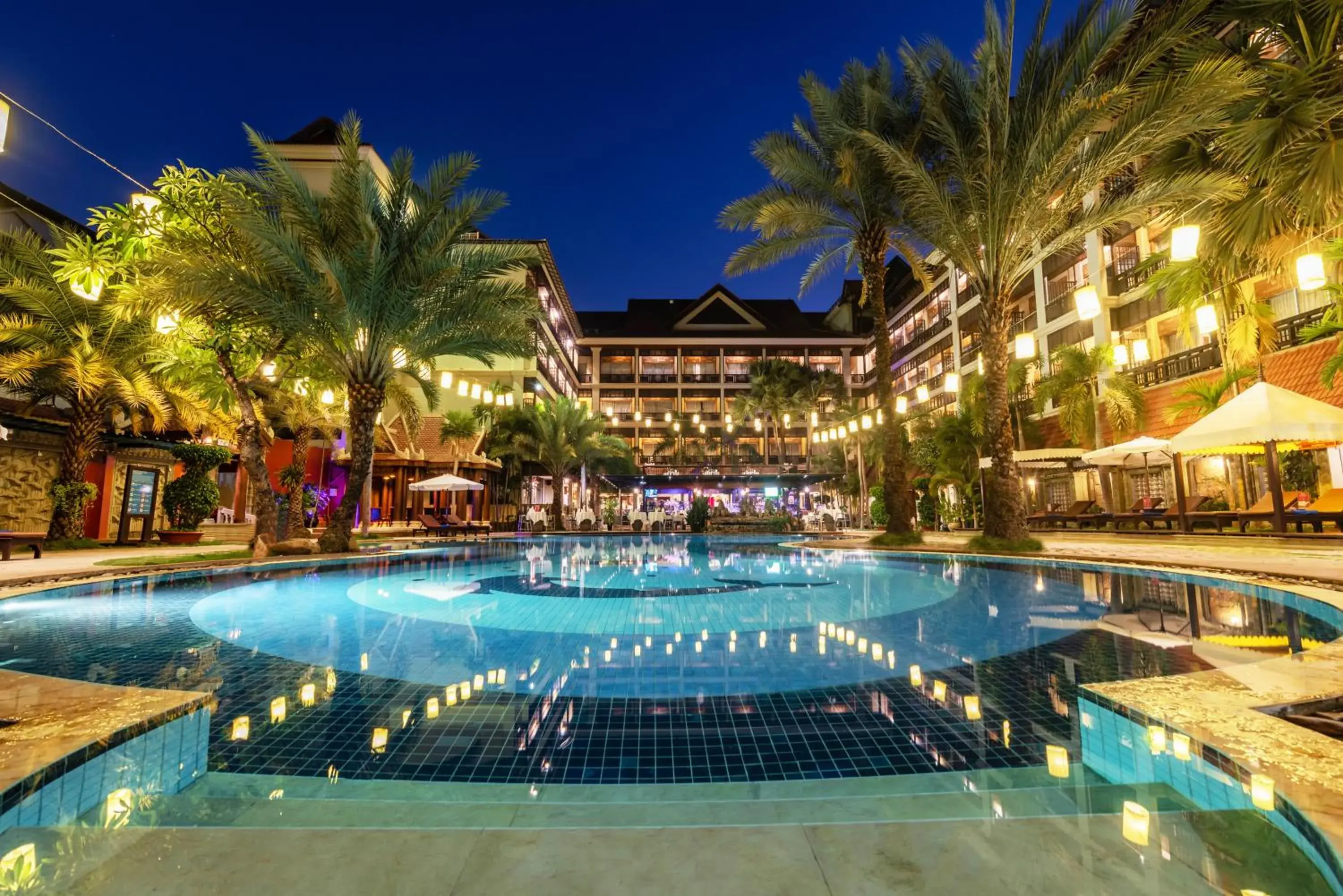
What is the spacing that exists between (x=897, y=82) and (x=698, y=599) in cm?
1298

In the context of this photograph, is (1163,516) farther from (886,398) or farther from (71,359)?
(71,359)

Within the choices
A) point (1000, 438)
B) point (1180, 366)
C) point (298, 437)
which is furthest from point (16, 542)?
point (1180, 366)

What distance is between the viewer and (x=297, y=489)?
15828 millimetres

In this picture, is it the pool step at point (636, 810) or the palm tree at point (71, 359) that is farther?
the palm tree at point (71, 359)

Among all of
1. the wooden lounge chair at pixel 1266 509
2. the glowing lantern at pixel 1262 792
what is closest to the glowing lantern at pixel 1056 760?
the glowing lantern at pixel 1262 792

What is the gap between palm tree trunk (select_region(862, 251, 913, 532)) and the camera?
15.2 m

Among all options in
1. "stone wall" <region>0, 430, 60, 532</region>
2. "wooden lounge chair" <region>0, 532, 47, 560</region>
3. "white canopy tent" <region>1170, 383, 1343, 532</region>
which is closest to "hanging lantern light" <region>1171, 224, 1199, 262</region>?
"white canopy tent" <region>1170, 383, 1343, 532</region>

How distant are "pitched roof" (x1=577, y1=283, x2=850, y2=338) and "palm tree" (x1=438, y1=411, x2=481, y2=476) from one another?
105 feet

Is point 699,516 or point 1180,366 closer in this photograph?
point 1180,366

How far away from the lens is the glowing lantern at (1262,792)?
175 centimetres

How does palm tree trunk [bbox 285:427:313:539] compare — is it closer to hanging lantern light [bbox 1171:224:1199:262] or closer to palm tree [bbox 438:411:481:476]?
palm tree [bbox 438:411:481:476]

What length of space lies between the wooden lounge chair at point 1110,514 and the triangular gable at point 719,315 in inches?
1594

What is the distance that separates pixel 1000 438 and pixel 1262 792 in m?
11.9

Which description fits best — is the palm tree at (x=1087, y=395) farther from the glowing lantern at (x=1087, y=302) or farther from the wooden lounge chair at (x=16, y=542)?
the wooden lounge chair at (x=16, y=542)
